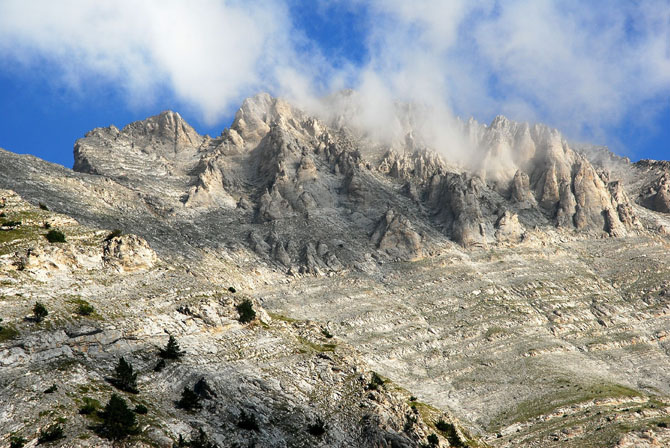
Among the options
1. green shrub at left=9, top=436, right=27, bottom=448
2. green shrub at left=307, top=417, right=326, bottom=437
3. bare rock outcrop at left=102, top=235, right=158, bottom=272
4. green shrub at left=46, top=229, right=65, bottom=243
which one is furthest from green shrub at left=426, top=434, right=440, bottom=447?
green shrub at left=46, top=229, right=65, bottom=243

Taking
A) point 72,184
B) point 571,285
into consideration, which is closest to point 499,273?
point 571,285

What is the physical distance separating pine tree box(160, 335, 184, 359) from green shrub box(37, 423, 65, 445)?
20.7m

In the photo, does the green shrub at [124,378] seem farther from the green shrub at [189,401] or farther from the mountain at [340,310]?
the green shrub at [189,401]

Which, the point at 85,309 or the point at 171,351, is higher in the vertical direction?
the point at 85,309

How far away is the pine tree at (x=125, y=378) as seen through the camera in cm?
6275

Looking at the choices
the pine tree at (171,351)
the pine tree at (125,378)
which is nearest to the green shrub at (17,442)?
the pine tree at (125,378)

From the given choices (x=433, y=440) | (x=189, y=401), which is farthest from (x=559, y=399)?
(x=189, y=401)

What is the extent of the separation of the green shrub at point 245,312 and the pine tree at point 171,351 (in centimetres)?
1515

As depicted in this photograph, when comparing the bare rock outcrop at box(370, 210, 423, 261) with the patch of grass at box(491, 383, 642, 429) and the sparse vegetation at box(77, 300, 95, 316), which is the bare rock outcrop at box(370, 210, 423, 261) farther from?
the sparse vegetation at box(77, 300, 95, 316)

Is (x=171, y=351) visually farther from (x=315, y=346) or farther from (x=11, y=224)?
(x=11, y=224)

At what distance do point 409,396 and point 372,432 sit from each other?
147 ft

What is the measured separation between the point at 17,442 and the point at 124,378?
14.7 metres

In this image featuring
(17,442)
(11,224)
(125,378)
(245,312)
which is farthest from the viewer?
(245,312)

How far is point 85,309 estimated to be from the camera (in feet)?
241
